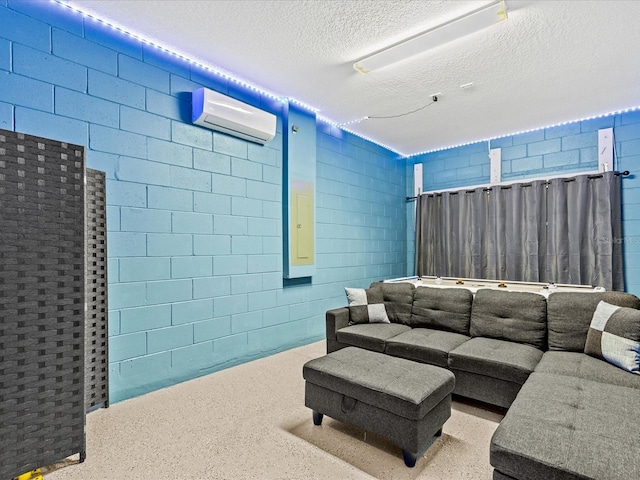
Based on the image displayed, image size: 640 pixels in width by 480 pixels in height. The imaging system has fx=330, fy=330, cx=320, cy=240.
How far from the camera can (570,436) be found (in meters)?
1.43

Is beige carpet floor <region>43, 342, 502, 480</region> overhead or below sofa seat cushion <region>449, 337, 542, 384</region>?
below

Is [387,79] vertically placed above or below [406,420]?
above

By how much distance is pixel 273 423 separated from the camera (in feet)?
7.42

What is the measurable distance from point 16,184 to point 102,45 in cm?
140

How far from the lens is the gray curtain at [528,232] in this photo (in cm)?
405

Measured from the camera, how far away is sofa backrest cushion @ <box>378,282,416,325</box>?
3502 mm

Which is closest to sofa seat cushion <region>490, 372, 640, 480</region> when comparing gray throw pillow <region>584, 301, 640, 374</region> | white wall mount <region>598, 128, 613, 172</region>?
gray throw pillow <region>584, 301, 640, 374</region>

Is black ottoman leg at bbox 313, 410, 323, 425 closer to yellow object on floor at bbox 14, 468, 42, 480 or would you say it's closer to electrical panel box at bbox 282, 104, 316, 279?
yellow object on floor at bbox 14, 468, 42, 480

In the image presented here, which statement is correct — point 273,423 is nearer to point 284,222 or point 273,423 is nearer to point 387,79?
point 284,222

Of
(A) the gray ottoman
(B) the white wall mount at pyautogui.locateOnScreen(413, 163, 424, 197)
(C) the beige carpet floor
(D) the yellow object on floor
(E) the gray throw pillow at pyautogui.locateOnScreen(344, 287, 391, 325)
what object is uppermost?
(B) the white wall mount at pyautogui.locateOnScreen(413, 163, 424, 197)

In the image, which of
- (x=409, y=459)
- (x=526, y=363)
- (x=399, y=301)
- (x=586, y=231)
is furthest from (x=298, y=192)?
(x=586, y=231)

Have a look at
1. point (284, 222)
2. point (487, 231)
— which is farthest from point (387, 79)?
point (487, 231)

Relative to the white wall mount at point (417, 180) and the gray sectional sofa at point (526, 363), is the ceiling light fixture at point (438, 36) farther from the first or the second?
the white wall mount at point (417, 180)

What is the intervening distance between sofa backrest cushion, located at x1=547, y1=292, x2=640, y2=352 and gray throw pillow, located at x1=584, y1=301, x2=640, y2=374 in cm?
8
